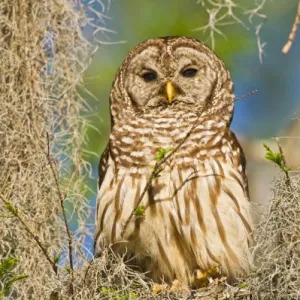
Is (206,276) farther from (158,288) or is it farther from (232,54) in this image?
(232,54)

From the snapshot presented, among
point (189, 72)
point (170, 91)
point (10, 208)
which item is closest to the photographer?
point (10, 208)

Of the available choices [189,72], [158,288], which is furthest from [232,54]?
[158,288]

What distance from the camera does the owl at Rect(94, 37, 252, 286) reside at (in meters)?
6.16

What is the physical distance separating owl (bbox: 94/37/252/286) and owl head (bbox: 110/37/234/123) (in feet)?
0.11

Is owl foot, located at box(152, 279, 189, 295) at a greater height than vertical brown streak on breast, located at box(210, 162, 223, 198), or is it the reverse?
vertical brown streak on breast, located at box(210, 162, 223, 198)

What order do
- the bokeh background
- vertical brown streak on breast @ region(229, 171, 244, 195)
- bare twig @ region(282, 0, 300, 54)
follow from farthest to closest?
the bokeh background < vertical brown streak on breast @ region(229, 171, 244, 195) < bare twig @ region(282, 0, 300, 54)

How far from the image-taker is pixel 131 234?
6.16 meters

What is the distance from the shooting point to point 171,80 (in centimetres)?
675

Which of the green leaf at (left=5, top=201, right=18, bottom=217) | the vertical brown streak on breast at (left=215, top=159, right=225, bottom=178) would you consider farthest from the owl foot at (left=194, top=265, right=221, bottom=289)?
the green leaf at (left=5, top=201, right=18, bottom=217)

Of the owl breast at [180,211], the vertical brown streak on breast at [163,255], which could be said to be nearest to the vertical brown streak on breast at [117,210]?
the owl breast at [180,211]

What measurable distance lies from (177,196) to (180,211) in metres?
0.09

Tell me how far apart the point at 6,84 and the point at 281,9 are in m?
3.32

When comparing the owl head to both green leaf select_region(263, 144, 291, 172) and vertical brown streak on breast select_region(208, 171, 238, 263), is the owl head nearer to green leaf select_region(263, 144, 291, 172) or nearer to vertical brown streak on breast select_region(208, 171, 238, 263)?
vertical brown streak on breast select_region(208, 171, 238, 263)

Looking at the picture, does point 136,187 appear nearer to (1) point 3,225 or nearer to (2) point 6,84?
(1) point 3,225
